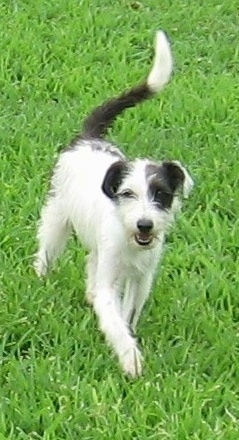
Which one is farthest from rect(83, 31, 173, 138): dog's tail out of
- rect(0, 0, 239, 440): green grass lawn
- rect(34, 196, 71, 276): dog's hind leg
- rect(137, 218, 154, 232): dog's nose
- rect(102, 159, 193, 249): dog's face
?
rect(137, 218, 154, 232): dog's nose

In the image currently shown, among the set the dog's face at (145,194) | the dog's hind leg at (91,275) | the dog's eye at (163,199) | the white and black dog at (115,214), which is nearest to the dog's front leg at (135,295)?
the white and black dog at (115,214)

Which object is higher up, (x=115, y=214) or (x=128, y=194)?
(x=128, y=194)

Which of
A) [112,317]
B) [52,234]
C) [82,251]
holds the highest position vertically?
[112,317]

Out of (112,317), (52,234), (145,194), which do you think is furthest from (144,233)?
(52,234)

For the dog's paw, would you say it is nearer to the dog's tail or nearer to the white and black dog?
the white and black dog

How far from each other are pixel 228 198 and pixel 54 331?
5.83 feet

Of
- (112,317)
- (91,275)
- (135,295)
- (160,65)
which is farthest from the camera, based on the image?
(160,65)

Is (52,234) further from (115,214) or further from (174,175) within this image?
(174,175)

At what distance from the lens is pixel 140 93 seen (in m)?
5.50

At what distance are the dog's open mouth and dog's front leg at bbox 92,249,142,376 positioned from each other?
309mm

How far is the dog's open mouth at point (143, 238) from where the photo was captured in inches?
176

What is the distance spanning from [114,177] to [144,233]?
27 centimetres

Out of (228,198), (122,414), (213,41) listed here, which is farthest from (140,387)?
(213,41)

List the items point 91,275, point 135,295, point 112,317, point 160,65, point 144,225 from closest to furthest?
point 144,225, point 112,317, point 135,295, point 91,275, point 160,65
